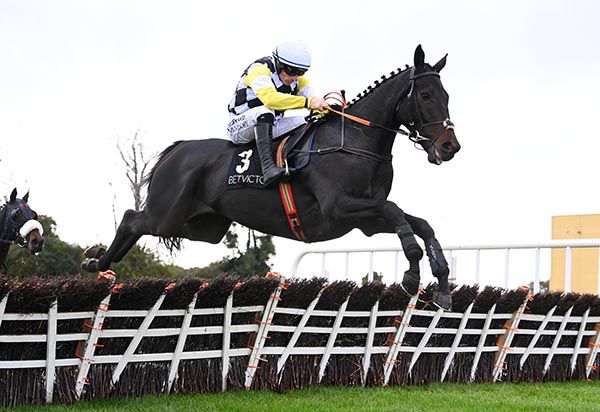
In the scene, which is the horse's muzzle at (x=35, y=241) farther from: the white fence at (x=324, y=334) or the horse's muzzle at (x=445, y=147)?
the horse's muzzle at (x=445, y=147)

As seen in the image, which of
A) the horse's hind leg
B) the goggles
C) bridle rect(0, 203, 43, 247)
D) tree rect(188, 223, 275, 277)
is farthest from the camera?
tree rect(188, 223, 275, 277)

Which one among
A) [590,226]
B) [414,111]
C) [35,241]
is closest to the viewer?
[414,111]

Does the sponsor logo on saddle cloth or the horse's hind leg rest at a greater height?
the sponsor logo on saddle cloth

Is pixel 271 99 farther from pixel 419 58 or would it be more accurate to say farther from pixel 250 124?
pixel 419 58

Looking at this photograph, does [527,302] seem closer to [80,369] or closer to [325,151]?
[325,151]

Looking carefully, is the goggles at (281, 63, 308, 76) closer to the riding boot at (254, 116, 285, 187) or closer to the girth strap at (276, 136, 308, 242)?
the riding boot at (254, 116, 285, 187)

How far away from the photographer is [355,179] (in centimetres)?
689

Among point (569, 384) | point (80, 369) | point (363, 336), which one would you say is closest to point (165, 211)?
point (80, 369)

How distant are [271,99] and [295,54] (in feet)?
1.23

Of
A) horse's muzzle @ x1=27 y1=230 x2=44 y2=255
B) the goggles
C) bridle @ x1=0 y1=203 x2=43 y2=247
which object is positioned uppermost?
the goggles

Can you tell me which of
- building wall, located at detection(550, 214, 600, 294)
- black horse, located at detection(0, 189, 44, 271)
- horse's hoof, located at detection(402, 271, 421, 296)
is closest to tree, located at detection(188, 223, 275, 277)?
building wall, located at detection(550, 214, 600, 294)

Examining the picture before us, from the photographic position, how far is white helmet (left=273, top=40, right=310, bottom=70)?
7109 mm

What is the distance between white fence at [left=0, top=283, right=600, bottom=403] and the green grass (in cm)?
25

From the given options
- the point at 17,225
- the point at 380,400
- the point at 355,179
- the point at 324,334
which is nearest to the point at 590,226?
the point at 17,225
